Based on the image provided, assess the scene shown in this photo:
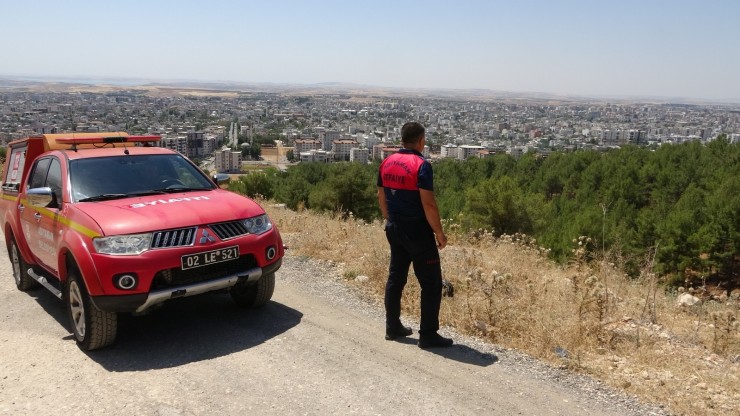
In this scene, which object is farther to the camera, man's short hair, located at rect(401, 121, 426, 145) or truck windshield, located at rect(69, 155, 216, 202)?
truck windshield, located at rect(69, 155, 216, 202)

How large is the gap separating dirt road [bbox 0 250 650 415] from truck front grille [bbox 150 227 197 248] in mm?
909

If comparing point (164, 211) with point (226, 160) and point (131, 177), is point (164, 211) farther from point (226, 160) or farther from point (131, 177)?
point (226, 160)

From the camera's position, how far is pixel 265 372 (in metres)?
4.17

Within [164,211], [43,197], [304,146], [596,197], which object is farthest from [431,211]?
[304,146]

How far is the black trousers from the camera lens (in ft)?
14.8

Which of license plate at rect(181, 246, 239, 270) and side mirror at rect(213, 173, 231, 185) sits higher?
side mirror at rect(213, 173, 231, 185)

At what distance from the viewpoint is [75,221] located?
4664 millimetres

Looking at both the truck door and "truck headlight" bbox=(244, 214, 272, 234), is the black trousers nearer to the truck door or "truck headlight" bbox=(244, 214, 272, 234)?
"truck headlight" bbox=(244, 214, 272, 234)

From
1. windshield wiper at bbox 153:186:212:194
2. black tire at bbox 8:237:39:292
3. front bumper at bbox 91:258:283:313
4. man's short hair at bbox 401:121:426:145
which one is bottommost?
black tire at bbox 8:237:39:292

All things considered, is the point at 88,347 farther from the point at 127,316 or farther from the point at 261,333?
the point at 261,333

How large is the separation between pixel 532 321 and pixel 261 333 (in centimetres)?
246

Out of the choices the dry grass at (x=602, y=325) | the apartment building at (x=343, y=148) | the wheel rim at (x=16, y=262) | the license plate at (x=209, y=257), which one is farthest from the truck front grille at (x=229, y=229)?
the apartment building at (x=343, y=148)

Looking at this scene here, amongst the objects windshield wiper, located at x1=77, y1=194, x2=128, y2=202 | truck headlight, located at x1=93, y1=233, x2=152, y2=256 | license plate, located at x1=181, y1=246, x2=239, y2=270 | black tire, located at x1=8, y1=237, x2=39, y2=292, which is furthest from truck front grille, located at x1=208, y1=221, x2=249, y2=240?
black tire, located at x1=8, y1=237, x2=39, y2=292

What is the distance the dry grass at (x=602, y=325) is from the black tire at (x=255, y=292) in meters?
1.33
